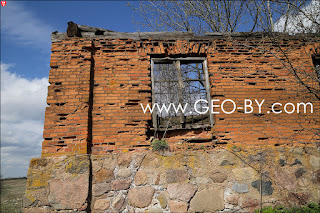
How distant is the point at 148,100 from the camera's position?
174 inches

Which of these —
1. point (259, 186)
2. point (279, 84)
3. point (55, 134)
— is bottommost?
point (259, 186)

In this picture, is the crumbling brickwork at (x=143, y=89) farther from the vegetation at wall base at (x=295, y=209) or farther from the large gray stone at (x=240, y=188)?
the vegetation at wall base at (x=295, y=209)

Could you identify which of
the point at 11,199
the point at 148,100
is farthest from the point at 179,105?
the point at 11,199

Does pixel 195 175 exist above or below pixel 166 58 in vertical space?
below

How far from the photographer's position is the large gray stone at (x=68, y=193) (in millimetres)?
3564

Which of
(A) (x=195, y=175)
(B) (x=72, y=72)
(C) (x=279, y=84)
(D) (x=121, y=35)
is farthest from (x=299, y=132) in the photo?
(B) (x=72, y=72)

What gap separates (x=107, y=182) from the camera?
3.82m

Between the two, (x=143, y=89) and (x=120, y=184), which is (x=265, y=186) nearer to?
(x=120, y=184)

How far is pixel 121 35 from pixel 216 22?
23.3 ft

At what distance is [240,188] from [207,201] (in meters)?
0.68

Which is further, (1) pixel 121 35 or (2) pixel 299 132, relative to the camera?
(1) pixel 121 35

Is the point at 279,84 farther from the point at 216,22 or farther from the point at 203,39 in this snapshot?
the point at 216,22

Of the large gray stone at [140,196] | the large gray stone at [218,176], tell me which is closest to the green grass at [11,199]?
the large gray stone at [140,196]

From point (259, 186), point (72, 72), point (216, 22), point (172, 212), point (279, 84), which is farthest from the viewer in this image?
point (216, 22)
